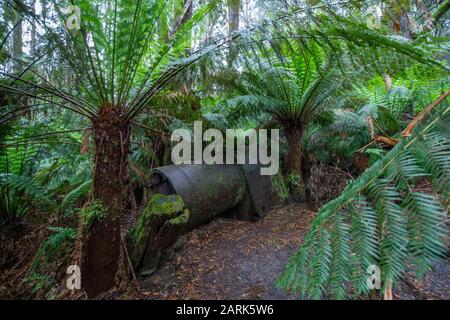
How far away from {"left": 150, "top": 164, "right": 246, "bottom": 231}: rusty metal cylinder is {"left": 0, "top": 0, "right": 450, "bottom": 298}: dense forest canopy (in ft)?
0.97

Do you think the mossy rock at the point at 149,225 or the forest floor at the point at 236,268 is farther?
the mossy rock at the point at 149,225

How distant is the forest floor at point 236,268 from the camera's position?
1547mm

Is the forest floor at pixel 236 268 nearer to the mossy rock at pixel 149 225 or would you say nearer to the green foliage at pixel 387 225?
the mossy rock at pixel 149 225

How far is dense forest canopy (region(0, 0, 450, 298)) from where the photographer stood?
2.53 feet

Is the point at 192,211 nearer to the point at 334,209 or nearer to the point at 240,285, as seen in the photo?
the point at 240,285

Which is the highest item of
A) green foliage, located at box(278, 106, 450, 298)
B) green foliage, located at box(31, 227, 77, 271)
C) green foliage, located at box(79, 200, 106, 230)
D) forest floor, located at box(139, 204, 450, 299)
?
green foliage, located at box(278, 106, 450, 298)

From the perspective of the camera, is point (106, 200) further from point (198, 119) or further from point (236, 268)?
point (198, 119)

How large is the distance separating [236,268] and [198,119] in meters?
1.52

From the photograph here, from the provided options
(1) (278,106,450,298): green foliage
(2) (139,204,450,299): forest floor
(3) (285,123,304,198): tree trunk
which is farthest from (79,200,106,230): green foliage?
(3) (285,123,304,198): tree trunk

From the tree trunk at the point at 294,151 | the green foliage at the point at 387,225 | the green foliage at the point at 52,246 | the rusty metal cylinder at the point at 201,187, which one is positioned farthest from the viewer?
the tree trunk at the point at 294,151

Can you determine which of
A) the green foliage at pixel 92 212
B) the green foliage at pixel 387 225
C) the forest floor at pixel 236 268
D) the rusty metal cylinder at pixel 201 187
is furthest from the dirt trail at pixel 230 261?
the green foliage at pixel 387 225

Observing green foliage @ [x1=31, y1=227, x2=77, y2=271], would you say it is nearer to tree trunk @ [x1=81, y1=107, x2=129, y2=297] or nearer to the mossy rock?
tree trunk @ [x1=81, y1=107, x2=129, y2=297]

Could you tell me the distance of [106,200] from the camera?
5.14 feet
